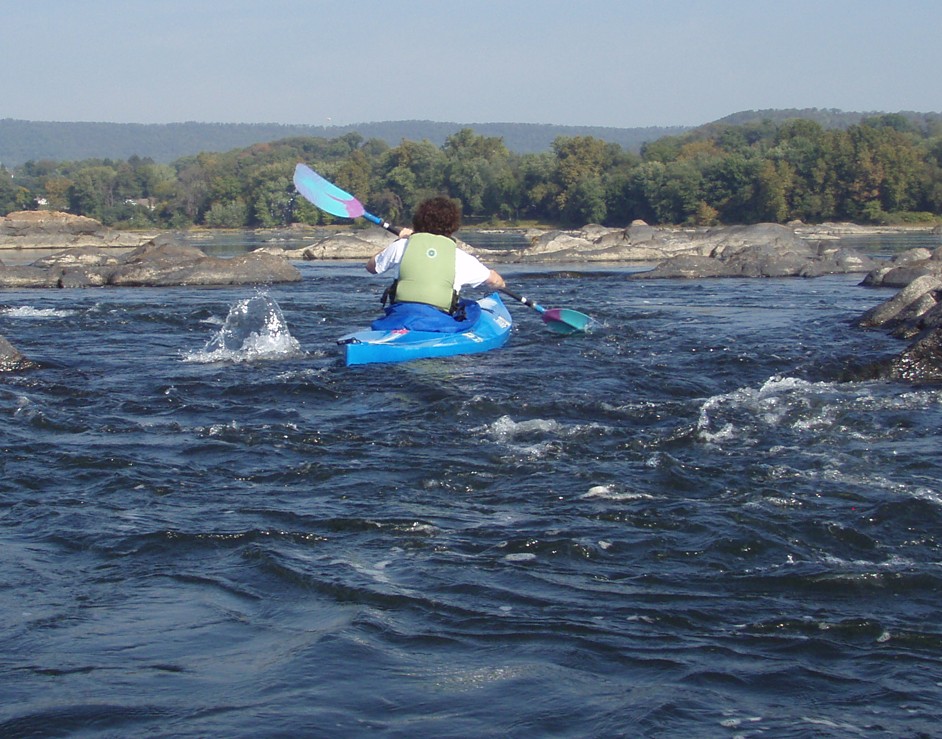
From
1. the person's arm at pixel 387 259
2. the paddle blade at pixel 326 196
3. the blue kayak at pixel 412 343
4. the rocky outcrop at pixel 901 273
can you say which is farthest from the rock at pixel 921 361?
the rocky outcrop at pixel 901 273

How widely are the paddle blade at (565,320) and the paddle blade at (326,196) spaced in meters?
2.57

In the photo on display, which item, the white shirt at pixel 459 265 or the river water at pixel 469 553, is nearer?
the river water at pixel 469 553

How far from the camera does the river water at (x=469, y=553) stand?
3.28 m

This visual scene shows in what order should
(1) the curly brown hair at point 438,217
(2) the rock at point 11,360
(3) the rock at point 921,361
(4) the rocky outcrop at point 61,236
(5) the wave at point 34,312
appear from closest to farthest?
(3) the rock at point 921,361 < (2) the rock at point 11,360 < (1) the curly brown hair at point 438,217 < (5) the wave at point 34,312 < (4) the rocky outcrop at point 61,236

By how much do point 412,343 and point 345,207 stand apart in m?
3.92

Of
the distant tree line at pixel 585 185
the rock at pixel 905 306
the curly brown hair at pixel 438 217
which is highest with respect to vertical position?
the distant tree line at pixel 585 185

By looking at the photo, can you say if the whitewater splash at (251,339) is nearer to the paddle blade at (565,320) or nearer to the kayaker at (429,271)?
the kayaker at (429,271)

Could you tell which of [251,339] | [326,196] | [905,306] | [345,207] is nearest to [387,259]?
[251,339]

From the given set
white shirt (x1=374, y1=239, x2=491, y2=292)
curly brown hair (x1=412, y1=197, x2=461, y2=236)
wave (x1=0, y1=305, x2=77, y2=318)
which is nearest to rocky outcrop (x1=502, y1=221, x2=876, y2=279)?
wave (x1=0, y1=305, x2=77, y2=318)

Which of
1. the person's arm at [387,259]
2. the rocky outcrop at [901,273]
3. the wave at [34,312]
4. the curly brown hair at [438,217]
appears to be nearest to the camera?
the curly brown hair at [438,217]

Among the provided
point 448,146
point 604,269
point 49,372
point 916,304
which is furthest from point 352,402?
point 448,146

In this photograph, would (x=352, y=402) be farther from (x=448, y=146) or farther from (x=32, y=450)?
(x=448, y=146)

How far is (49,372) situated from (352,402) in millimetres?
2891

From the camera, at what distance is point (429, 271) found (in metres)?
9.65
